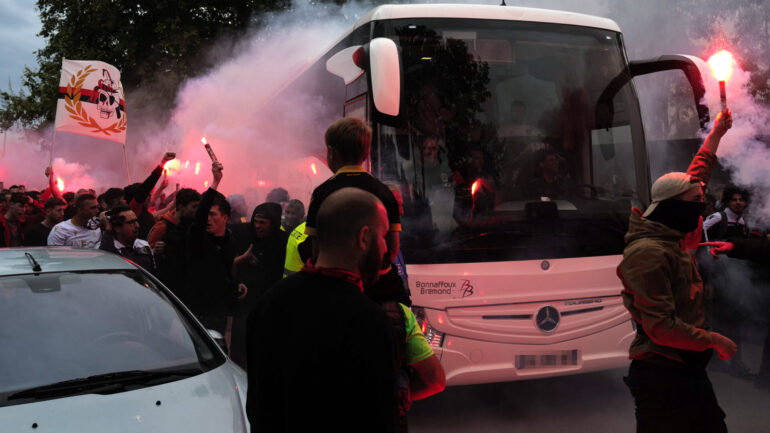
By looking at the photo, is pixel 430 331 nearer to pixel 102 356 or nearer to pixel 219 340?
pixel 219 340

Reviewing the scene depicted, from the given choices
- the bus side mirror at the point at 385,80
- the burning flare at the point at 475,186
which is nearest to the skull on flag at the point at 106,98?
the bus side mirror at the point at 385,80

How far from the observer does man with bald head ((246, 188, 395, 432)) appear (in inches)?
66.6

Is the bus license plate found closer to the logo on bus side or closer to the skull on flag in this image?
the logo on bus side

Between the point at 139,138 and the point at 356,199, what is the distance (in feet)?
77.9

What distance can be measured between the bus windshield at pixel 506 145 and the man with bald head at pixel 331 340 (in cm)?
332

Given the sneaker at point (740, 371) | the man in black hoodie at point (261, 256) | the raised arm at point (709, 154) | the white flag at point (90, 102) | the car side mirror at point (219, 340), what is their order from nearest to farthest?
1. the car side mirror at point (219, 340)
2. the raised arm at point (709, 154)
3. the man in black hoodie at point (261, 256)
4. the sneaker at point (740, 371)
5. the white flag at point (90, 102)

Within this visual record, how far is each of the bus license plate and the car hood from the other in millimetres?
2663

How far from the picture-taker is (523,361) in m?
5.21

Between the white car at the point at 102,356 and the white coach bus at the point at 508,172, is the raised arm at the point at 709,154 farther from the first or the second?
the white car at the point at 102,356

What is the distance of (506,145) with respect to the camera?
5488mm

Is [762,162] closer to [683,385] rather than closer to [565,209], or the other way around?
[565,209]

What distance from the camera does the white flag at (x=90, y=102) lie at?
10.4m

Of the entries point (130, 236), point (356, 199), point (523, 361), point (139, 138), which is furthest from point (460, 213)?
point (139, 138)

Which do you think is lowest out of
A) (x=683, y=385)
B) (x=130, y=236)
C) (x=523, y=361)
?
(x=523, y=361)
